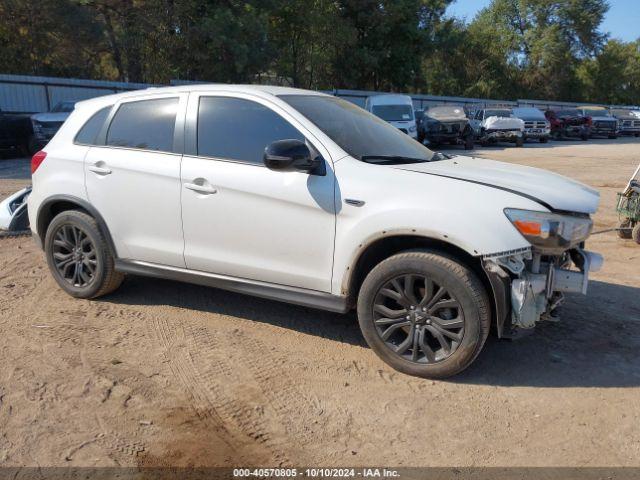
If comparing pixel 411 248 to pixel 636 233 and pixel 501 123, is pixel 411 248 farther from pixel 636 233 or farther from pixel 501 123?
pixel 501 123

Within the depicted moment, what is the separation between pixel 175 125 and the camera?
14.8 feet

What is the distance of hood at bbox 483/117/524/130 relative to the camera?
25078 mm

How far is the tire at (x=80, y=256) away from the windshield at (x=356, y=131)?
199 cm

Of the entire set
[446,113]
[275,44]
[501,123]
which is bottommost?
[501,123]

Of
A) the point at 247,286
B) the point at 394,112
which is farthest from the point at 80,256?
the point at 394,112

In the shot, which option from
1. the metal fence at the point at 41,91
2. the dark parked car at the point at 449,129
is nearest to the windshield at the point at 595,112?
the dark parked car at the point at 449,129

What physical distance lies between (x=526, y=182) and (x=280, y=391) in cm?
207

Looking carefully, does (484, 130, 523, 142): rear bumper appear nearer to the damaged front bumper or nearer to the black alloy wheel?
the damaged front bumper

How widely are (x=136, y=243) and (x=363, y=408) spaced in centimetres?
234

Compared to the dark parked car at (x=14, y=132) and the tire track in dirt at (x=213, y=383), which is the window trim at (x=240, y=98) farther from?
the dark parked car at (x=14, y=132)

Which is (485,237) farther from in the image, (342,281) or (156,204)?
(156,204)

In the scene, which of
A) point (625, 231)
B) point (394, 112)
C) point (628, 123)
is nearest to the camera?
point (625, 231)

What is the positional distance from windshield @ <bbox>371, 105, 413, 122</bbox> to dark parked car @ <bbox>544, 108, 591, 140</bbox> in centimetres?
1487

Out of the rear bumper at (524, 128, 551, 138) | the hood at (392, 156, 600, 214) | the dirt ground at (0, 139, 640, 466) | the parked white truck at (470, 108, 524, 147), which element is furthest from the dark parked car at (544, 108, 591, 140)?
the hood at (392, 156, 600, 214)
